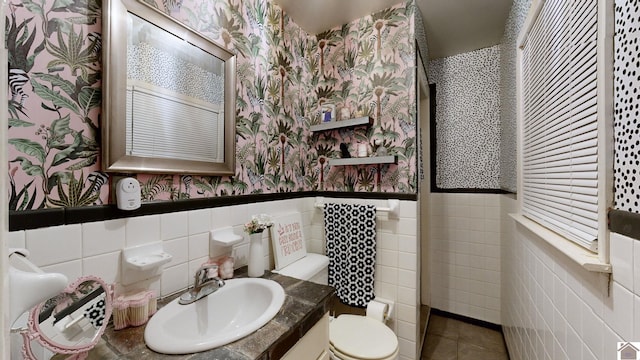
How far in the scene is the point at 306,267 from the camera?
1.57m

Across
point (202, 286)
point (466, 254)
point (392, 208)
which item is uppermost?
point (392, 208)

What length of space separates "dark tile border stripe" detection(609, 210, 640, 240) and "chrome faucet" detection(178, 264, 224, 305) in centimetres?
129

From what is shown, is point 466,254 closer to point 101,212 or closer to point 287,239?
point 287,239

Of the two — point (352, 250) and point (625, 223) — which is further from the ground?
point (625, 223)

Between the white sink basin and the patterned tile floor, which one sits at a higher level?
the white sink basin

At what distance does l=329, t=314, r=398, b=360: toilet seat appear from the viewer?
123 centimetres

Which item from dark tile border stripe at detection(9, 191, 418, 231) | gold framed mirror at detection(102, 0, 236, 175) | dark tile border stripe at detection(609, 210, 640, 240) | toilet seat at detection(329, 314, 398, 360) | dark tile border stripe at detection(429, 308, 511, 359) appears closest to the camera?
dark tile border stripe at detection(609, 210, 640, 240)

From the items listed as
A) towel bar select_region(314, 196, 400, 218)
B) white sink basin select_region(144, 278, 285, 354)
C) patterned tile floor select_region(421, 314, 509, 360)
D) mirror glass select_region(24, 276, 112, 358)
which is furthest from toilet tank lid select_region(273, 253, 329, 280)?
patterned tile floor select_region(421, 314, 509, 360)

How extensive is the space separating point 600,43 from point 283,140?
1.46 meters

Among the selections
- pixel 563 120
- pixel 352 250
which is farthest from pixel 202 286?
pixel 563 120

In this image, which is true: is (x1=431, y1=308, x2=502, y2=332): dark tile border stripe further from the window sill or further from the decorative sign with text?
the decorative sign with text

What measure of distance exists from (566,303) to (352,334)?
962mm

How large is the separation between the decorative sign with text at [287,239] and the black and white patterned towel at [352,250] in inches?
8.3

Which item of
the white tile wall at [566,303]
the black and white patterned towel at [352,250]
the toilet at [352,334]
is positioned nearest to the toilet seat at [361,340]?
the toilet at [352,334]
